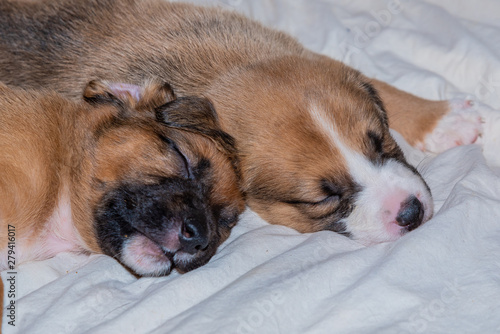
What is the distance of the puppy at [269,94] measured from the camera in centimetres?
371

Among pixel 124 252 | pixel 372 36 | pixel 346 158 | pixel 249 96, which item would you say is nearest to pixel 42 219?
pixel 124 252

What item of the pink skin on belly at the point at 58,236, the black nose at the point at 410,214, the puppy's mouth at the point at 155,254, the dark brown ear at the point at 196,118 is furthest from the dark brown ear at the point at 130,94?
the black nose at the point at 410,214

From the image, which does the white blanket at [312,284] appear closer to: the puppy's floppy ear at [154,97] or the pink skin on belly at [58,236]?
the pink skin on belly at [58,236]

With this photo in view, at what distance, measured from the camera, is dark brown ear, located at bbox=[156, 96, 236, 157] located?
3.60 meters

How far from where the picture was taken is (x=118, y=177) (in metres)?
3.52

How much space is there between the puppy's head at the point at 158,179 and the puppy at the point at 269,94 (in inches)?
10.3

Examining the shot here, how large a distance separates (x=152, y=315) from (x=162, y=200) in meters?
0.61

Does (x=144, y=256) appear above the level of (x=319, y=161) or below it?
below

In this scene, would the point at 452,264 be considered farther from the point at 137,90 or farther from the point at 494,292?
the point at 137,90

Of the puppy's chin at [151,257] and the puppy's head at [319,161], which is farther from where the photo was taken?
the puppy's head at [319,161]

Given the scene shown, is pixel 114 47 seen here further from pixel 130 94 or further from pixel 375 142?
pixel 375 142

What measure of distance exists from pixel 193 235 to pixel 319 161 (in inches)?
34.6

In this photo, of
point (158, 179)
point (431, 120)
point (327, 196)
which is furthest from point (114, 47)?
point (431, 120)

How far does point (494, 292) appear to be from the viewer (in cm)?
316
